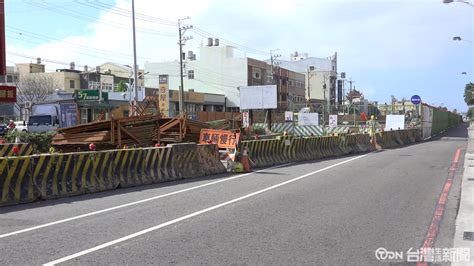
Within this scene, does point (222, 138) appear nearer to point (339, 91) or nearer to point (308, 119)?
Result: point (308, 119)

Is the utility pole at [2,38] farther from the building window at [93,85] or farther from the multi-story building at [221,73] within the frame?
the multi-story building at [221,73]

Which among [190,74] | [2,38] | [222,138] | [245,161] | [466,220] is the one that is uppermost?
[190,74]

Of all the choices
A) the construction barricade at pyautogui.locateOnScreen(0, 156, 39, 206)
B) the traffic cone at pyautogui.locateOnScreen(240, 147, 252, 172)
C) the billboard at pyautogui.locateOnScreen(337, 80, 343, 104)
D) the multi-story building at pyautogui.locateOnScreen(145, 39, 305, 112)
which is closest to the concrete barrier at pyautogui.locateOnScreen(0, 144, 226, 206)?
the construction barricade at pyautogui.locateOnScreen(0, 156, 39, 206)

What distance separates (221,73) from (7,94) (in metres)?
64.3

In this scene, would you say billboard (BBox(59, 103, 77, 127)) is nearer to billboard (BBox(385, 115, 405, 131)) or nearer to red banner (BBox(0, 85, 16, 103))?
red banner (BBox(0, 85, 16, 103))

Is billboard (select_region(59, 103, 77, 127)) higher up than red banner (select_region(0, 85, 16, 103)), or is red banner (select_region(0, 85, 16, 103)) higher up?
red banner (select_region(0, 85, 16, 103))

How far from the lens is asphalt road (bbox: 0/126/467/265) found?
6395 millimetres

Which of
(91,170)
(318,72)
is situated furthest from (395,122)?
(318,72)

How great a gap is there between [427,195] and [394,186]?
138cm

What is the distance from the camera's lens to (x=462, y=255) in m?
6.48

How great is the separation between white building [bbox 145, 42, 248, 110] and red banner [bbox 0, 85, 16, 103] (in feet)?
202

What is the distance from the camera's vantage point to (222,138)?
18.4 meters

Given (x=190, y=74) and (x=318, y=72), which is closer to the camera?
(x=190, y=74)

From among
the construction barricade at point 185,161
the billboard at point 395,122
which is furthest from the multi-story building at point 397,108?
the construction barricade at point 185,161
